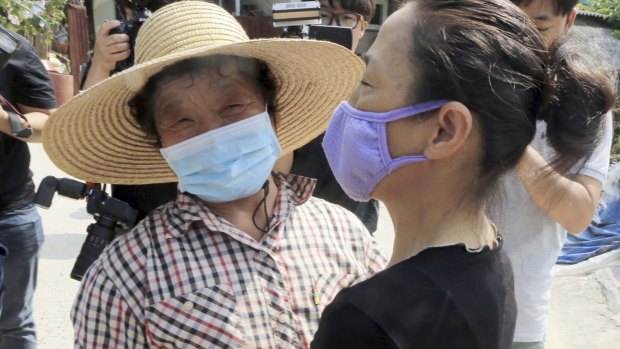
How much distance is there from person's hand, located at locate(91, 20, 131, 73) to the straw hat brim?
0.58m

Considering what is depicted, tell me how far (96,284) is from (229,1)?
1048 cm

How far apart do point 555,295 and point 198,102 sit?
4.01 metres

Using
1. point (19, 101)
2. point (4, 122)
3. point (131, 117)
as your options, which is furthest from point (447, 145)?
point (19, 101)

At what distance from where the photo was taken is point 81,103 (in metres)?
1.49

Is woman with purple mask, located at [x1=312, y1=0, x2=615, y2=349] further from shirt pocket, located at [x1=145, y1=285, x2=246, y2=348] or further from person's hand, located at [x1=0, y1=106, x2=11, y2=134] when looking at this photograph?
person's hand, located at [x1=0, y1=106, x2=11, y2=134]

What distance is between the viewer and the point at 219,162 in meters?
1.50

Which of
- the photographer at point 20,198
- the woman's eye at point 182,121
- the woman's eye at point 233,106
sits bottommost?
the photographer at point 20,198

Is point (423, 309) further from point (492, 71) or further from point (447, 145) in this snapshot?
point (492, 71)

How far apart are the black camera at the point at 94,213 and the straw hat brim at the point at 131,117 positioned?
0.36m

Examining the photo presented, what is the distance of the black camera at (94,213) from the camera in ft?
6.74

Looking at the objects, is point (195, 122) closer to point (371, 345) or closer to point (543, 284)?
point (371, 345)

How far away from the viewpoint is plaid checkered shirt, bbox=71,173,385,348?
131 cm

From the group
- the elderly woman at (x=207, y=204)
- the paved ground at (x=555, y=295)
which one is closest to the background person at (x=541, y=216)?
the elderly woman at (x=207, y=204)

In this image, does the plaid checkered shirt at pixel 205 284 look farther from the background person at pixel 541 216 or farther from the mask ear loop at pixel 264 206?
the background person at pixel 541 216
